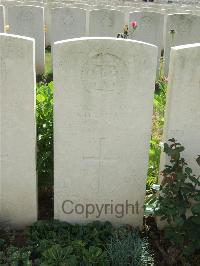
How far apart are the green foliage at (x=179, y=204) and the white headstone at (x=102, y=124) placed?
1.02 feet

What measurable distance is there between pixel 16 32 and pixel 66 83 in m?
5.89

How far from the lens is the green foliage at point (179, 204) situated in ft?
10.9

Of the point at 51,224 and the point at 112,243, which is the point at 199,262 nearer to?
the point at 112,243

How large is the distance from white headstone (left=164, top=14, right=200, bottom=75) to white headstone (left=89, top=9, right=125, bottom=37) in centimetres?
109

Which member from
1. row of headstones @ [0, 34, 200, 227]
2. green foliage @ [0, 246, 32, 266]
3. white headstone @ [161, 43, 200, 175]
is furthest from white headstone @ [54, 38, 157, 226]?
green foliage @ [0, 246, 32, 266]

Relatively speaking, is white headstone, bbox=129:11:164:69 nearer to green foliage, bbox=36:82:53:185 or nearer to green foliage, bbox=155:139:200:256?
green foliage, bbox=36:82:53:185

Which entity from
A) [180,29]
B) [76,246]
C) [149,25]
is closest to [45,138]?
[76,246]

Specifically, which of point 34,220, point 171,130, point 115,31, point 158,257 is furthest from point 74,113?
point 115,31

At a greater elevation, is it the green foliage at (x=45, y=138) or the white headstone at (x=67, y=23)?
the white headstone at (x=67, y=23)

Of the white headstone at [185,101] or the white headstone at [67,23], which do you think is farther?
the white headstone at [67,23]

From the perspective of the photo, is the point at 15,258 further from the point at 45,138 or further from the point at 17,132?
the point at 45,138

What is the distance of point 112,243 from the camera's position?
348 centimetres

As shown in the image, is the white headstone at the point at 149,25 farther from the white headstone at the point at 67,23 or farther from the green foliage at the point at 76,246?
the green foliage at the point at 76,246

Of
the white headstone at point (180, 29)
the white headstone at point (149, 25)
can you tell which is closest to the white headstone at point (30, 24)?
the white headstone at point (149, 25)
